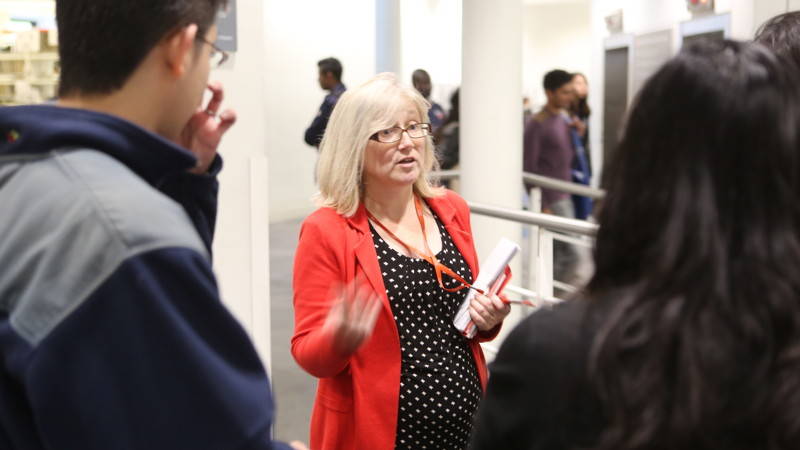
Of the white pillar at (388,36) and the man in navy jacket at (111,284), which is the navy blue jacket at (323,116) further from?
the man in navy jacket at (111,284)

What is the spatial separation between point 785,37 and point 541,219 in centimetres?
157

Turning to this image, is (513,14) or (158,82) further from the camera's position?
(513,14)

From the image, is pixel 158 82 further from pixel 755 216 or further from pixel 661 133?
pixel 755 216

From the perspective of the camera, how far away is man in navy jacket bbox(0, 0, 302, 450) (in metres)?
1.12

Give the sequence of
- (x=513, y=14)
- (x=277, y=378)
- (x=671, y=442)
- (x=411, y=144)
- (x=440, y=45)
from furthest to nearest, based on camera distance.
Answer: (x=440, y=45), (x=277, y=378), (x=513, y=14), (x=411, y=144), (x=671, y=442)

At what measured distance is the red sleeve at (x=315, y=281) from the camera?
256 centimetres

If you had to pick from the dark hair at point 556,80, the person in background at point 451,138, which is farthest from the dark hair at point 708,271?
the dark hair at point 556,80

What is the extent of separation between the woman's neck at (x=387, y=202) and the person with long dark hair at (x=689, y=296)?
1.64 meters

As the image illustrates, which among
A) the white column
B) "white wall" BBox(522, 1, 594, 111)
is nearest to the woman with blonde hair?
the white column

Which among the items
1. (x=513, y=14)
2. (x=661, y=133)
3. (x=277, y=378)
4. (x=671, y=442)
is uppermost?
(x=513, y=14)

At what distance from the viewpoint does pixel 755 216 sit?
42.0 inches

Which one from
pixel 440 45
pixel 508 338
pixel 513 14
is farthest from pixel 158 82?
pixel 440 45

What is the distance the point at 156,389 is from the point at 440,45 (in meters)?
14.8

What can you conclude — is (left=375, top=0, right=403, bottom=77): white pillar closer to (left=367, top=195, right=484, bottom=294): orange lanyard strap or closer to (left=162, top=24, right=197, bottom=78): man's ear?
(left=367, top=195, right=484, bottom=294): orange lanyard strap
